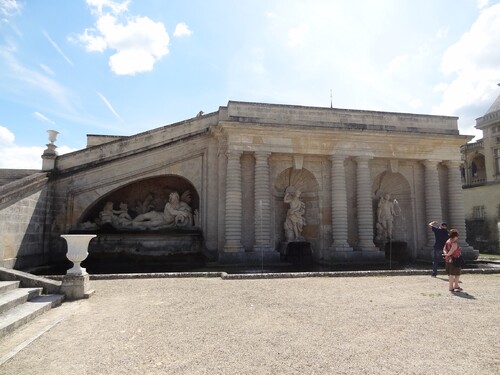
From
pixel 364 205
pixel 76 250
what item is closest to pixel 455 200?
pixel 364 205

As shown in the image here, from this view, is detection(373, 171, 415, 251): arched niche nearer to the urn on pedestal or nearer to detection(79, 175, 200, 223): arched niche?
detection(79, 175, 200, 223): arched niche

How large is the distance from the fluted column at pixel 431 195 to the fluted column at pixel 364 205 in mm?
3741

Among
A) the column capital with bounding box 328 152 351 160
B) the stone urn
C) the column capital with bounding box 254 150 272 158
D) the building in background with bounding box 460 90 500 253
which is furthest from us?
the building in background with bounding box 460 90 500 253

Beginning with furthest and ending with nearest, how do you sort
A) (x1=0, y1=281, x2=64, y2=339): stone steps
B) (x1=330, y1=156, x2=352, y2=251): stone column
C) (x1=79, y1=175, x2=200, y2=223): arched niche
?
(x1=79, y1=175, x2=200, y2=223): arched niche → (x1=330, y1=156, x2=352, y2=251): stone column → (x1=0, y1=281, x2=64, y2=339): stone steps

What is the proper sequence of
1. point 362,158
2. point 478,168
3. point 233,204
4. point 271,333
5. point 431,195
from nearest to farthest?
point 271,333
point 233,204
point 362,158
point 431,195
point 478,168

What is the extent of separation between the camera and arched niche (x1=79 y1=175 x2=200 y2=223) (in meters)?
18.8

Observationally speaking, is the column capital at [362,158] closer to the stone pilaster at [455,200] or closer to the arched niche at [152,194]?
the stone pilaster at [455,200]

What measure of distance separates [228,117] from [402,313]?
42.1ft

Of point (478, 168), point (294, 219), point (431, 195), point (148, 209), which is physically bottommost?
point (294, 219)

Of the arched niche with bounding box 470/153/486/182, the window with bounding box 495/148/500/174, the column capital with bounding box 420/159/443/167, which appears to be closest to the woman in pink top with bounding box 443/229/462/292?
the column capital with bounding box 420/159/443/167

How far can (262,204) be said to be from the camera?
16688 millimetres

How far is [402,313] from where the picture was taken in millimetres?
6688

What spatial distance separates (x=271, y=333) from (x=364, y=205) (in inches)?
544

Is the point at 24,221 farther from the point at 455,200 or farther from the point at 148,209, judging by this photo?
the point at 455,200
